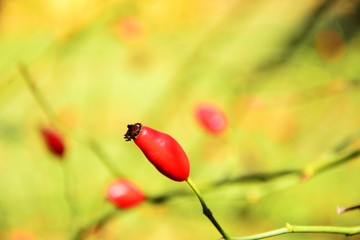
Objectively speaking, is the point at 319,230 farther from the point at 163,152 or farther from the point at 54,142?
the point at 54,142

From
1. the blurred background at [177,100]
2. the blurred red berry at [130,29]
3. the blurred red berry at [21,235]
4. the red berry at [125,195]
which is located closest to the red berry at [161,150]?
the red berry at [125,195]

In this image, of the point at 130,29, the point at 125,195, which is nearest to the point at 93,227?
the point at 125,195

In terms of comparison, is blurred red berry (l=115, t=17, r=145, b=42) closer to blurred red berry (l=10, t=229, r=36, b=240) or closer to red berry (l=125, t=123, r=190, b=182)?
blurred red berry (l=10, t=229, r=36, b=240)

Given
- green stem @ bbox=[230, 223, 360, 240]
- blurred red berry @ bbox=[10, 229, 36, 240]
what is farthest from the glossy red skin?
blurred red berry @ bbox=[10, 229, 36, 240]

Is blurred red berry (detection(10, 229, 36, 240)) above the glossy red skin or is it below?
above

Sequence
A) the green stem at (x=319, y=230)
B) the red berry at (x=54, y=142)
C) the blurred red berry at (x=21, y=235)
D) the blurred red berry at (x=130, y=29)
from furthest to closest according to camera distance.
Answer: the blurred red berry at (x=130, y=29), the blurred red berry at (x=21, y=235), the red berry at (x=54, y=142), the green stem at (x=319, y=230)

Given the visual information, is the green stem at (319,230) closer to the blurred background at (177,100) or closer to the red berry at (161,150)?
the red berry at (161,150)
